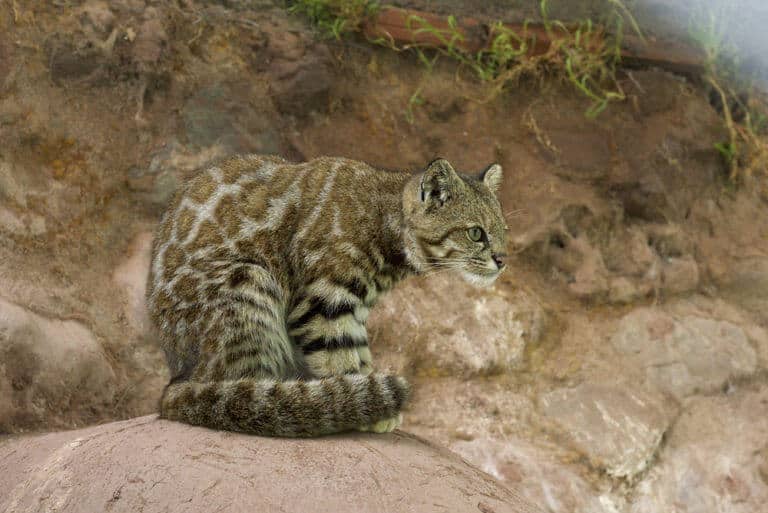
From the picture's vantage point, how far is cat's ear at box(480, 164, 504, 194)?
546 centimetres

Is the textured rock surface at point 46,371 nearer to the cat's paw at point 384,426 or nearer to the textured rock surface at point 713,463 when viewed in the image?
the cat's paw at point 384,426

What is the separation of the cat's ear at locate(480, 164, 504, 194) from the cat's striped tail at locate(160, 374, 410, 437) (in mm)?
1658

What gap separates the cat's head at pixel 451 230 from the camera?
503 centimetres

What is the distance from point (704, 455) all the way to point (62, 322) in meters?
4.46

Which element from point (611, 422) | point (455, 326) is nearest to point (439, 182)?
point (455, 326)

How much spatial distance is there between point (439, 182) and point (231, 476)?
213 cm

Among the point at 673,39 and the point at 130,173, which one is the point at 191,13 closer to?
the point at 130,173

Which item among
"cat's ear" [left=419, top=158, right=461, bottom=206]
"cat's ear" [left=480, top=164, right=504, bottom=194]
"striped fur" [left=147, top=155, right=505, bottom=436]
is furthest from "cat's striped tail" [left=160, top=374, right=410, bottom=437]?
"cat's ear" [left=480, top=164, right=504, bottom=194]

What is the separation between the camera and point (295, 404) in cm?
411

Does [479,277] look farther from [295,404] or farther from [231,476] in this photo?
[231,476]

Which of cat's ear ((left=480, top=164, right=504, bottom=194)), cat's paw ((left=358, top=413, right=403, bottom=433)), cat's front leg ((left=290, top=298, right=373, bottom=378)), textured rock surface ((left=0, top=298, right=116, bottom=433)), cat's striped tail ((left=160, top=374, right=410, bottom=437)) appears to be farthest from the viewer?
cat's ear ((left=480, top=164, right=504, bottom=194))

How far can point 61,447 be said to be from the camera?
4.16m

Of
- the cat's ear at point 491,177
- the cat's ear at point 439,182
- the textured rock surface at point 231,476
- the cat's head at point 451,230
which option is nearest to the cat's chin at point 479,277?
the cat's head at point 451,230

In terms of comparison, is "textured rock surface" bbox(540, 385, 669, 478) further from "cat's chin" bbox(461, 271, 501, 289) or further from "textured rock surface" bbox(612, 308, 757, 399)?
"cat's chin" bbox(461, 271, 501, 289)
